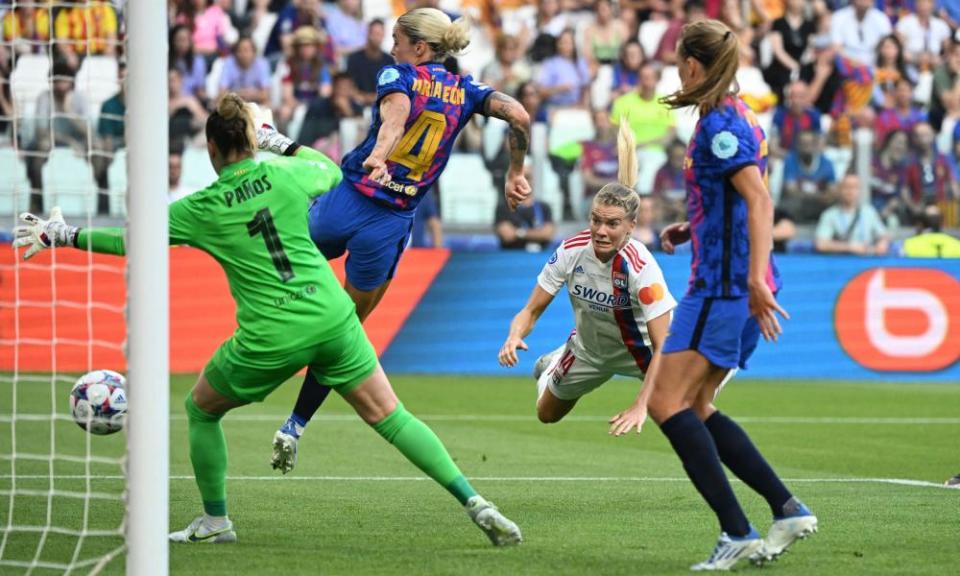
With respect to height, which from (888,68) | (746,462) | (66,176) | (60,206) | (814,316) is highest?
(888,68)

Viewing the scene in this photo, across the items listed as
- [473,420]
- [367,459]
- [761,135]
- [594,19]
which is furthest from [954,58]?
[761,135]

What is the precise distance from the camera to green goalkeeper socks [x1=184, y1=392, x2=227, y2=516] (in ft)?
21.9

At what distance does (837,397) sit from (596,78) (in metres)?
6.12

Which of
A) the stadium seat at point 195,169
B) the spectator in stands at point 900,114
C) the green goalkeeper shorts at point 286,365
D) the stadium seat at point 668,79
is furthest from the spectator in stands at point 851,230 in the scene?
the green goalkeeper shorts at point 286,365

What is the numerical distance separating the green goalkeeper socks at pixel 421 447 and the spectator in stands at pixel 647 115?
11067 millimetres

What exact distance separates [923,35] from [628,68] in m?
4.52

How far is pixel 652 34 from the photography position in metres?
→ 20.5

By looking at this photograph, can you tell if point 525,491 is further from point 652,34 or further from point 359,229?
point 652,34

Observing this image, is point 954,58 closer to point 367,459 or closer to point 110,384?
point 367,459

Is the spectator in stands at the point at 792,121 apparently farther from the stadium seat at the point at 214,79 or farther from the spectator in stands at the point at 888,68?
the stadium seat at the point at 214,79

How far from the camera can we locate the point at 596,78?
19625 mm

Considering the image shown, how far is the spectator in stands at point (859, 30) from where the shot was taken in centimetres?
2058

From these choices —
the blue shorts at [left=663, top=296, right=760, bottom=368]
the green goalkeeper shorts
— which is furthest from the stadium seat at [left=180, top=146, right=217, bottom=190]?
the blue shorts at [left=663, top=296, right=760, bottom=368]

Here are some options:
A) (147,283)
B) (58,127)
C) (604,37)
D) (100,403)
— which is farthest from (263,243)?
(604,37)
